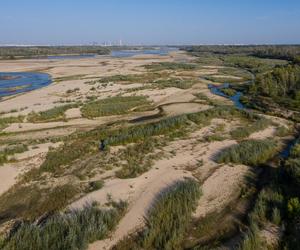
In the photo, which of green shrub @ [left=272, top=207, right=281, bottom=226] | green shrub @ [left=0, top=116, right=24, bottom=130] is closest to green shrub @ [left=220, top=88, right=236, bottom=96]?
green shrub @ [left=0, top=116, right=24, bottom=130]

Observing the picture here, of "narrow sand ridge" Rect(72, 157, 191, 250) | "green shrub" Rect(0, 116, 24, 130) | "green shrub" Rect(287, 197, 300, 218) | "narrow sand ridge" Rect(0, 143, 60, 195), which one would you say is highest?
"green shrub" Rect(287, 197, 300, 218)

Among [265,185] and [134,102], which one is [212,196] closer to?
[265,185]

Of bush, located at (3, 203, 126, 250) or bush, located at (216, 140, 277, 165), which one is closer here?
bush, located at (3, 203, 126, 250)

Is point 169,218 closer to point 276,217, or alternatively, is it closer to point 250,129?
point 276,217

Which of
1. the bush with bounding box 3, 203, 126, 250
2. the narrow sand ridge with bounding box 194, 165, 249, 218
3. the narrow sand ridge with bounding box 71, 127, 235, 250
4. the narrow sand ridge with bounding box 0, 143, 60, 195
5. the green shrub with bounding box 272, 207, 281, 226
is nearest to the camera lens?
the bush with bounding box 3, 203, 126, 250

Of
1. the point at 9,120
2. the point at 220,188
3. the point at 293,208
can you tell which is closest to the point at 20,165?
the point at 220,188

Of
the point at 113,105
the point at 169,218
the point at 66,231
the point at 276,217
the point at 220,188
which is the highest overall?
the point at 276,217

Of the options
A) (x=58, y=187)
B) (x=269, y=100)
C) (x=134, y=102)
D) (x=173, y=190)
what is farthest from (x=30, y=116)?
(x=269, y=100)

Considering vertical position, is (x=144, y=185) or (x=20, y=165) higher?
(x=144, y=185)

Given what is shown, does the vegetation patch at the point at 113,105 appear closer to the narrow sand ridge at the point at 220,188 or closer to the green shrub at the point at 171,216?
the narrow sand ridge at the point at 220,188

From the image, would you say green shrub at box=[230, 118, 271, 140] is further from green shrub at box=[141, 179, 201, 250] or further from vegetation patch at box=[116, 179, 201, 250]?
vegetation patch at box=[116, 179, 201, 250]
